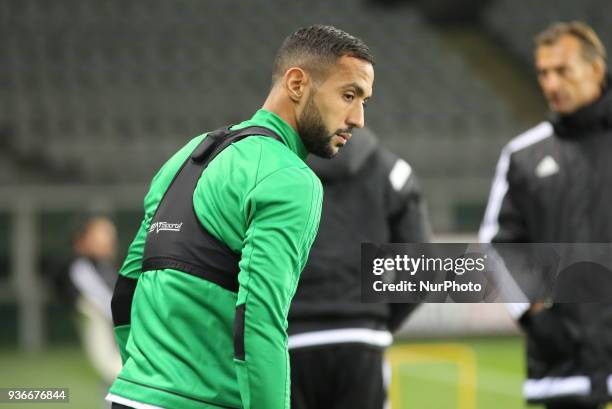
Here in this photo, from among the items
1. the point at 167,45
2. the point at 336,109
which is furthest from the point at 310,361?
the point at 167,45

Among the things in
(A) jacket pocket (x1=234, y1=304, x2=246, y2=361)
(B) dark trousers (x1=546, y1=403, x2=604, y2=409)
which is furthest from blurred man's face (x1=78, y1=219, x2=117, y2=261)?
(A) jacket pocket (x1=234, y1=304, x2=246, y2=361)

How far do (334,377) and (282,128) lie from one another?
64.3 inches

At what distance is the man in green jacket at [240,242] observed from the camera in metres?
2.18

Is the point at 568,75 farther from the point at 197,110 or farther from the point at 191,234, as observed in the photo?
the point at 197,110

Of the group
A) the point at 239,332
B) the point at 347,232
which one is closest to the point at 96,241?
the point at 347,232

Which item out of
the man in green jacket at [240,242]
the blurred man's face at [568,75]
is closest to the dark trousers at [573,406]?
the blurred man's face at [568,75]

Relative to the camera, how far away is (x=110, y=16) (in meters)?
17.3

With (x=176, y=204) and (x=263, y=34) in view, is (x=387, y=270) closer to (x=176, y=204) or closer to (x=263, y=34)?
(x=176, y=204)

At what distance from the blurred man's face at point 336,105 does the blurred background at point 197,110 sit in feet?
25.0

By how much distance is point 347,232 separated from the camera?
152 inches

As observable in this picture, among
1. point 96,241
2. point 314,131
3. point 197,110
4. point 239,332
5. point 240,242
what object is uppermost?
point 197,110

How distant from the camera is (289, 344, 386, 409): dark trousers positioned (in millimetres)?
3807

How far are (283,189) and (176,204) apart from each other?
31cm

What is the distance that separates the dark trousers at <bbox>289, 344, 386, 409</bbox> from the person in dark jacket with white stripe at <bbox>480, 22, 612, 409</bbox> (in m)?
Result: 0.60
